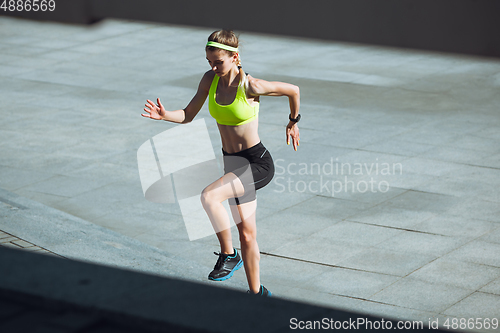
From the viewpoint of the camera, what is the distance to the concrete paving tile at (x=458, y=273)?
6.66 m

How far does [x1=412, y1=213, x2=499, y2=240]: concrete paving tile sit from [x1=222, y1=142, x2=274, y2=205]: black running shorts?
284 centimetres

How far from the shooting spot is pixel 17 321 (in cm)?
441

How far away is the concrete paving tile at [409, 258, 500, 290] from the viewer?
262 inches

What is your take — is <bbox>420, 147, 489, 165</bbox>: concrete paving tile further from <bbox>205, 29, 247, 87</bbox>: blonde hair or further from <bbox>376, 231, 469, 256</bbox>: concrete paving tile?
<bbox>205, 29, 247, 87</bbox>: blonde hair

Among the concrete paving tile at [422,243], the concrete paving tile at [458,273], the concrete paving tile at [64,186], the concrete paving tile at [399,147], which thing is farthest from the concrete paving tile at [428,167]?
the concrete paving tile at [64,186]

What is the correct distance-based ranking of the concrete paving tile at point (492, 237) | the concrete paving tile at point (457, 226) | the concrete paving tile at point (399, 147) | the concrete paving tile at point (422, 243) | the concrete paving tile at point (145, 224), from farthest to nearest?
the concrete paving tile at point (399, 147) → the concrete paving tile at point (145, 224) → the concrete paving tile at point (457, 226) → the concrete paving tile at point (492, 237) → the concrete paving tile at point (422, 243)

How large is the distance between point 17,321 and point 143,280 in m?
0.83

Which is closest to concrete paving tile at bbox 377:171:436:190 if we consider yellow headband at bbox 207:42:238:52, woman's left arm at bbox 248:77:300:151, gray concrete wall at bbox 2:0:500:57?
woman's left arm at bbox 248:77:300:151

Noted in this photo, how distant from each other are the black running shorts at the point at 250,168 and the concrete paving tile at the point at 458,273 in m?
2.09

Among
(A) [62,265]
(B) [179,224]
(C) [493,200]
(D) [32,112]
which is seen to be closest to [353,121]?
(C) [493,200]

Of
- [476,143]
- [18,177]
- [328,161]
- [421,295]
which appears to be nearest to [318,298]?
[421,295]

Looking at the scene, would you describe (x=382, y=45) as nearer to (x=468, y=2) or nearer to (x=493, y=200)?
(x=468, y=2)

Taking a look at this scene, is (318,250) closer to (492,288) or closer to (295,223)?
(295,223)

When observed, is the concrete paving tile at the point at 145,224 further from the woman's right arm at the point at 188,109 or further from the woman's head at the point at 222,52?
the woman's head at the point at 222,52
